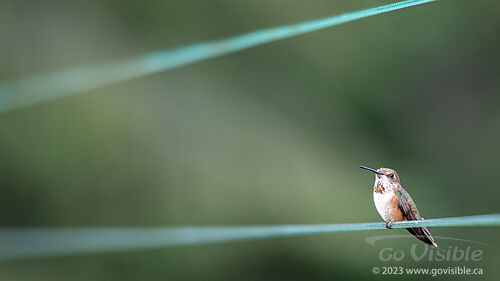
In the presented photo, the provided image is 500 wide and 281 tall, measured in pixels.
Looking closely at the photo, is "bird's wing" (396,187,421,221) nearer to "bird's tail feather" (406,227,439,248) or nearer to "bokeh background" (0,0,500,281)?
"bird's tail feather" (406,227,439,248)

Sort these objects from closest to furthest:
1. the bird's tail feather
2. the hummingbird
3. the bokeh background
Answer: the bird's tail feather
the hummingbird
the bokeh background

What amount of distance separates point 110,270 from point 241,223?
70cm

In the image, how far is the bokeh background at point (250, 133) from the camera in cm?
388

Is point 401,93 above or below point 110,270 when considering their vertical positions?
above

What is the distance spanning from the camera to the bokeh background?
388 cm

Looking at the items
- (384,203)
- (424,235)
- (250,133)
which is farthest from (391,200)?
(250,133)

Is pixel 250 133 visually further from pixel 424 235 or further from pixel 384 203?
pixel 424 235

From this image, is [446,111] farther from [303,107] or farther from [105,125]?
[105,125]

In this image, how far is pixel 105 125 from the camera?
3.85m

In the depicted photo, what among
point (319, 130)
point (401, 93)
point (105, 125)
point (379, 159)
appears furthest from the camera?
point (401, 93)

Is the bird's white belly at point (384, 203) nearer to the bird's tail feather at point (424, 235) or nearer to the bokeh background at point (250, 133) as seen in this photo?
the bird's tail feather at point (424, 235)

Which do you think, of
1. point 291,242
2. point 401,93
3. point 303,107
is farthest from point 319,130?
point 291,242

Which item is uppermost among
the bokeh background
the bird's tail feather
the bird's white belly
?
the bokeh background

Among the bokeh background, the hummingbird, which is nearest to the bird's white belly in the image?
the hummingbird
